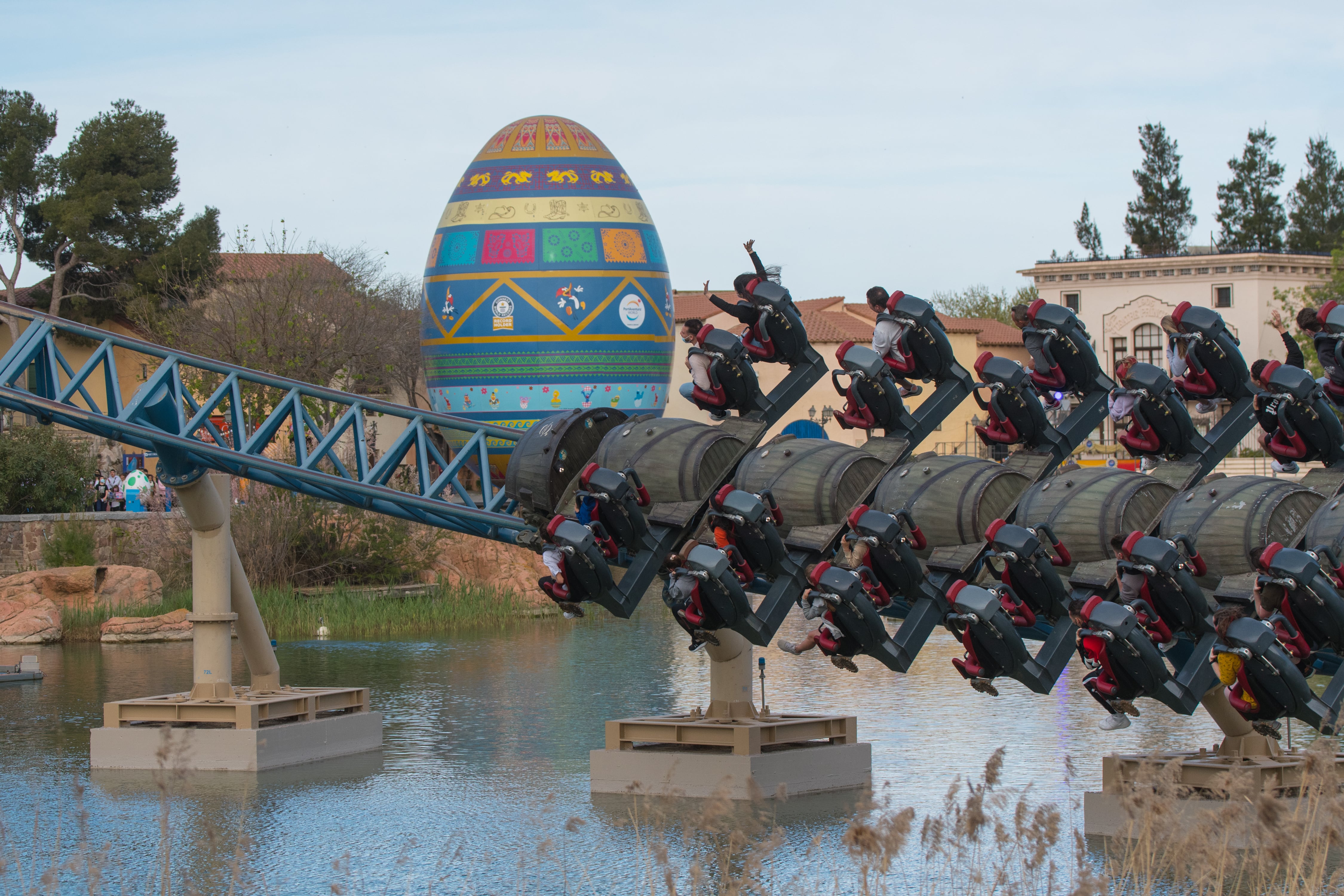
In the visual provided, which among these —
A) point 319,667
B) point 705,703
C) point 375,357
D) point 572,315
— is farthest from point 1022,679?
point 375,357

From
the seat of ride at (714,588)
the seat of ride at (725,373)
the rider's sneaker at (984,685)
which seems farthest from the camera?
the seat of ride at (725,373)

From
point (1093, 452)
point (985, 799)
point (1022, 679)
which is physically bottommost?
point (985, 799)

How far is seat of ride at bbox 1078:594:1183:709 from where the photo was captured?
1154 centimetres

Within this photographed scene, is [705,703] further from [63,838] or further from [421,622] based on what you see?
[421,622]

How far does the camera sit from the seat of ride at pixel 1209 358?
13.1m

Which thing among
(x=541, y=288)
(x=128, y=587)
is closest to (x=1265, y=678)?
(x=128, y=587)

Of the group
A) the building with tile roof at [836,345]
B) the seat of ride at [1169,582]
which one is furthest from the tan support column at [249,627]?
the building with tile roof at [836,345]

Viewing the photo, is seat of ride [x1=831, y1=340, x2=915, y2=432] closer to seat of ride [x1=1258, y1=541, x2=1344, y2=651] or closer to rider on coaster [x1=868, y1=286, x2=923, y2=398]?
rider on coaster [x1=868, y1=286, x2=923, y2=398]

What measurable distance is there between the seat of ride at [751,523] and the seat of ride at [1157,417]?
265 centimetres

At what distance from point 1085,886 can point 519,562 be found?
31.1m

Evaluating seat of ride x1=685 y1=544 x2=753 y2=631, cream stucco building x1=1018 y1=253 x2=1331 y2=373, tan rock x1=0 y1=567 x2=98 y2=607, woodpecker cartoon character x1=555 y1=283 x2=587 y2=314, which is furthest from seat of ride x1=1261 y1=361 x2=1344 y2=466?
cream stucco building x1=1018 y1=253 x2=1331 y2=373

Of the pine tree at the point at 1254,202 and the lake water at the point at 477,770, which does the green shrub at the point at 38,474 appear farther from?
the pine tree at the point at 1254,202

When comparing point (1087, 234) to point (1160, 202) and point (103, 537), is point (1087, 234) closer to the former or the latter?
point (1160, 202)

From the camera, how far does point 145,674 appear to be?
85.0 ft
